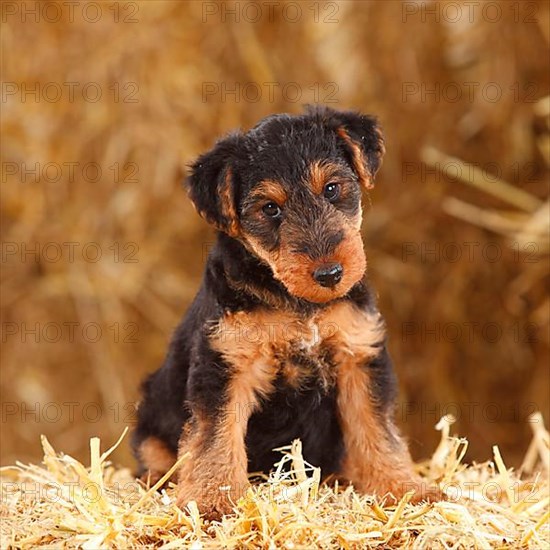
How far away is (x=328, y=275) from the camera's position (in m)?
3.03

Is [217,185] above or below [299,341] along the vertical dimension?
above

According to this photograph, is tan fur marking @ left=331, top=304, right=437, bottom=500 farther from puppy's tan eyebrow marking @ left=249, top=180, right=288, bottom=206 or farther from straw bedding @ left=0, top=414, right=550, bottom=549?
puppy's tan eyebrow marking @ left=249, top=180, right=288, bottom=206

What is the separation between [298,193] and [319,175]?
0.28ft

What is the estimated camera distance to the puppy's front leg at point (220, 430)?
128 inches

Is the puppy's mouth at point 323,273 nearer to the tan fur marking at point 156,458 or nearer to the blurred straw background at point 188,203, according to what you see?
the tan fur marking at point 156,458

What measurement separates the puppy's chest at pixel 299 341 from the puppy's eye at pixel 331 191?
0.35 metres

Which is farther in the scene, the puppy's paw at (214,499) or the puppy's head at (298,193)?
the puppy's paw at (214,499)

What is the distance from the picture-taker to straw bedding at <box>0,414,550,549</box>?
301 centimetres

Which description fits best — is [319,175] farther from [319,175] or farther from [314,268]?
[314,268]

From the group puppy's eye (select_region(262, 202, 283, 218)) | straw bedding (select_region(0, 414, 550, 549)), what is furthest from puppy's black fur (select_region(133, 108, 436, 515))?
straw bedding (select_region(0, 414, 550, 549))

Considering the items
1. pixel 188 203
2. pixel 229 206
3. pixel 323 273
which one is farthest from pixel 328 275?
pixel 188 203

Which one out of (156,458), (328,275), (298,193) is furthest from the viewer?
(156,458)

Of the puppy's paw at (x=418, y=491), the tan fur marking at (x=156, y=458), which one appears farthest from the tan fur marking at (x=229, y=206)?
the puppy's paw at (x=418, y=491)

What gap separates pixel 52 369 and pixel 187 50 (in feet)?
7.38
